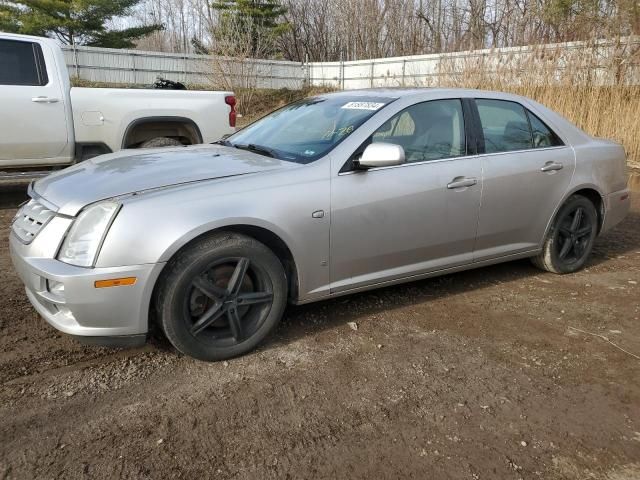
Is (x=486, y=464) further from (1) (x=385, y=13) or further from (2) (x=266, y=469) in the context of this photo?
(1) (x=385, y=13)

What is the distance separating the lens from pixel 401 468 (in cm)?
230

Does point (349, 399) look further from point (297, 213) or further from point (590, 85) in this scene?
point (590, 85)

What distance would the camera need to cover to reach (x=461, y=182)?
384 centimetres

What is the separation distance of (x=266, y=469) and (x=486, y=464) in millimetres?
955

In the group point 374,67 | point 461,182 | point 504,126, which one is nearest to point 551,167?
point 504,126

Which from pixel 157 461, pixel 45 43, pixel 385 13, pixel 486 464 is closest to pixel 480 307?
pixel 486 464

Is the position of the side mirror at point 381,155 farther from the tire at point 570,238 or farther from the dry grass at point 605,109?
the dry grass at point 605,109

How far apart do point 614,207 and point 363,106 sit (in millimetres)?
2754

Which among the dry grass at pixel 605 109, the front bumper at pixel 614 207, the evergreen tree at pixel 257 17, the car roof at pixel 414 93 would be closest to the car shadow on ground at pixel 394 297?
the front bumper at pixel 614 207

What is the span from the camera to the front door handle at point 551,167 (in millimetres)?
4328

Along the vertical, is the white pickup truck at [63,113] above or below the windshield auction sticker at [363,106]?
below

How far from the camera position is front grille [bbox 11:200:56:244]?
9.66ft

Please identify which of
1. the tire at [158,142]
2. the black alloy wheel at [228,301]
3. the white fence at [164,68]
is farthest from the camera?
the white fence at [164,68]

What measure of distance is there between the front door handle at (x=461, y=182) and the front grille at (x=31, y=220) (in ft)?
8.35
